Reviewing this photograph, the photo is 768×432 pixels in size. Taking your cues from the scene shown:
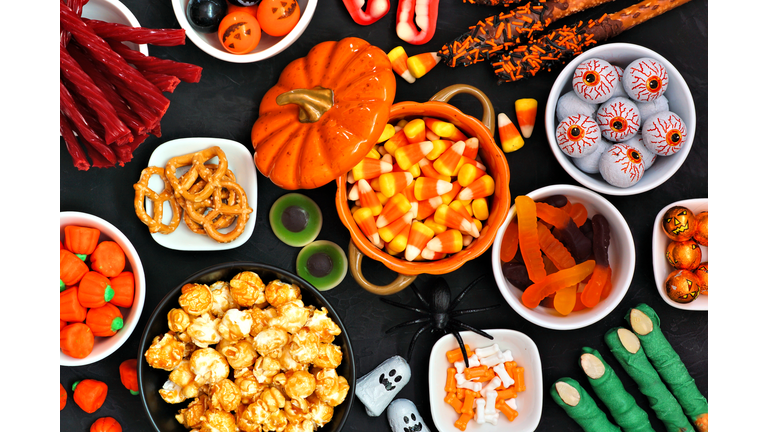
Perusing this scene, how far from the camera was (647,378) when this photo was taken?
184 centimetres

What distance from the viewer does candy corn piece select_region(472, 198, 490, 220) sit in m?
1.76

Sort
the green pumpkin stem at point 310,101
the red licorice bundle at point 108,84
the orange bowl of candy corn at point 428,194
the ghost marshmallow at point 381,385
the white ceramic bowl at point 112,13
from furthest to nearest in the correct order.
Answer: the ghost marshmallow at point 381,385 → the orange bowl of candy corn at point 428,194 → the white ceramic bowl at point 112,13 → the green pumpkin stem at point 310,101 → the red licorice bundle at point 108,84

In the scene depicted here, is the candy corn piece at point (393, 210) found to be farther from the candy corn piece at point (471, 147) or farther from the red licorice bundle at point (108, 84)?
the red licorice bundle at point (108, 84)

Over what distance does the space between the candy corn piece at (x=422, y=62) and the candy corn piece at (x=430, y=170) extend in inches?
13.4

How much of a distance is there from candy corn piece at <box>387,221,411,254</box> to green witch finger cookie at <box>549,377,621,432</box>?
76 cm

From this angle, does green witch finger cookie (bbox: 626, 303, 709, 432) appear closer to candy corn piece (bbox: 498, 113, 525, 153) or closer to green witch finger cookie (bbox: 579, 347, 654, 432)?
green witch finger cookie (bbox: 579, 347, 654, 432)

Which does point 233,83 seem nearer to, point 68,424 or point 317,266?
point 317,266

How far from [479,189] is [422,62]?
1.69ft

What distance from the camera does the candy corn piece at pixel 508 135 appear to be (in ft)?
6.14

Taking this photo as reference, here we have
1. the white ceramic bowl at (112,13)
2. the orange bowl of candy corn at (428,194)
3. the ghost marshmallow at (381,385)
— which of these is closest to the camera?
the white ceramic bowl at (112,13)

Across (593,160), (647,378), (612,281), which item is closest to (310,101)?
(593,160)

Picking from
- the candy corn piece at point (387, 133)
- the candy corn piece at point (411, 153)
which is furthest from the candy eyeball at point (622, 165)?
the candy corn piece at point (387, 133)

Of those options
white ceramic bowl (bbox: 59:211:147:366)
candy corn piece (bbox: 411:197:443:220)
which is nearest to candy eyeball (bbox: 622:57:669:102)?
candy corn piece (bbox: 411:197:443:220)

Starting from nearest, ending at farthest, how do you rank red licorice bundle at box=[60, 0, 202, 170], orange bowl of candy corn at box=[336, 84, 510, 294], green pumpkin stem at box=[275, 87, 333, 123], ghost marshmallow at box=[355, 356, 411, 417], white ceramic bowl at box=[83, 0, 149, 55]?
red licorice bundle at box=[60, 0, 202, 170], green pumpkin stem at box=[275, 87, 333, 123], white ceramic bowl at box=[83, 0, 149, 55], orange bowl of candy corn at box=[336, 84, 510, 294], ghost marshmallow at box=[355, 356, 411, 417]
